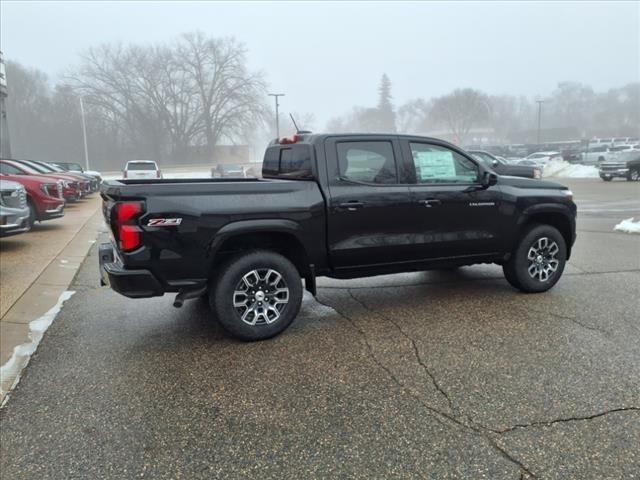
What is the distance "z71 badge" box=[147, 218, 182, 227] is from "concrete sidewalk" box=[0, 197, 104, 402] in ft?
5.09

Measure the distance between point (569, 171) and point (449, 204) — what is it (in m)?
35.3

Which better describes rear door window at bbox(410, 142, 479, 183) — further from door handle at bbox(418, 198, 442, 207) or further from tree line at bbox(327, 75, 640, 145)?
tree line at bbox(327, 75, 640, 145)

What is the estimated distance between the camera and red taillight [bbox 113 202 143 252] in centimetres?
387

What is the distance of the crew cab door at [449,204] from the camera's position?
5043 mm

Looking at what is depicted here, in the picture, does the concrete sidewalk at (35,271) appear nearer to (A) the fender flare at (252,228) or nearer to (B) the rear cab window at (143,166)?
(A) the fender flare at (252,228)

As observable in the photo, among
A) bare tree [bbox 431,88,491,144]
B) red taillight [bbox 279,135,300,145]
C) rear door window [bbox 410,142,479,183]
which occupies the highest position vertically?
bare tree [bbox 431,88,491,144]

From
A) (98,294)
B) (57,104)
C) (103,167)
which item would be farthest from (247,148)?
(98,294)

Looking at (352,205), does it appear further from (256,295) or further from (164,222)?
(164,222)

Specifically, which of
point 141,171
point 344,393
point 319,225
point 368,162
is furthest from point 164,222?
point 141,171

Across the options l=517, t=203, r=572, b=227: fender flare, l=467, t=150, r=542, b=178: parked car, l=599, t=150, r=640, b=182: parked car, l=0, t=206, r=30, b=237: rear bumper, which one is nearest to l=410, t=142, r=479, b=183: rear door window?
l=517, t=203, r=572, b=227: fender flare

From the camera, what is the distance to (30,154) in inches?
2830

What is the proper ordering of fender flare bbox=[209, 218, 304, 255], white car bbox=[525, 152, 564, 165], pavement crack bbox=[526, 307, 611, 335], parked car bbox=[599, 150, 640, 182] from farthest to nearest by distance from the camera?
white car bbox=[525, 152, 564, 165] → parked car bbox=[599, 150, 640, 182] → pavement crack bbox=[526, 307, 611, 335] → fender flare bbox=[209, 218, 304, 255]

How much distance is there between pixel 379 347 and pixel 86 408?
226 centimetres

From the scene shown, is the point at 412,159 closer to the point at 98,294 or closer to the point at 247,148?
the point at 98,294
